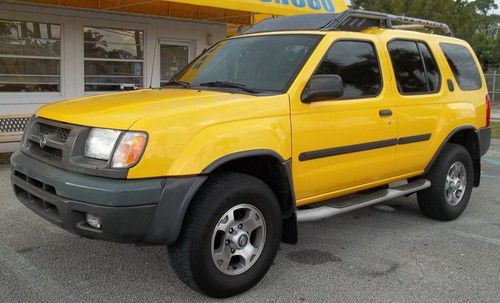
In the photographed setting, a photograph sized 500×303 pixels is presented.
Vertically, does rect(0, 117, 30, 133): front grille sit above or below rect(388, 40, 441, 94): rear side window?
below

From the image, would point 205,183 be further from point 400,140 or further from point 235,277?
point 400,140

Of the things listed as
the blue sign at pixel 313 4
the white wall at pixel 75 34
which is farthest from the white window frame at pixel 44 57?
the blue sign at pixel 313 4

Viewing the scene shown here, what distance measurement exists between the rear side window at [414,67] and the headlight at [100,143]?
2795 mm

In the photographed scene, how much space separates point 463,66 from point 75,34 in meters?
7.63

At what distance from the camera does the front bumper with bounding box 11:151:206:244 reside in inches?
119

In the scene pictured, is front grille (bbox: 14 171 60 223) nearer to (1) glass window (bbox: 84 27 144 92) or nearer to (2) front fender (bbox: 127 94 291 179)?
(2) front fender (bbox: 127 94 291 179)

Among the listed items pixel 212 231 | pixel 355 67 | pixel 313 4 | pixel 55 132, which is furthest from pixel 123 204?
pixel 313 4

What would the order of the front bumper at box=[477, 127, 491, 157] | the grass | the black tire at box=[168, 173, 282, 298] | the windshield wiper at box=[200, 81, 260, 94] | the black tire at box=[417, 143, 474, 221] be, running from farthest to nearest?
the grass < the front bumper at box=[477, 127, 491, 157] < the black tire at box=[417, 143, 474, 221] < the windshield wiper at box=[200, 81, 260, 94] < the black tire at box=[168, 173, 282, 298]

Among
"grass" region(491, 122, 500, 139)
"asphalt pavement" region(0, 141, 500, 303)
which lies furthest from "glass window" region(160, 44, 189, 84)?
"grass" region(491, 122, 500, 139)

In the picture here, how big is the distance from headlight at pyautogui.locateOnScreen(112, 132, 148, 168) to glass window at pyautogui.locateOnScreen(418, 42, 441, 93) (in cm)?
324

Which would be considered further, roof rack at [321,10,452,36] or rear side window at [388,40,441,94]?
rear side window at [388,40,441,94]

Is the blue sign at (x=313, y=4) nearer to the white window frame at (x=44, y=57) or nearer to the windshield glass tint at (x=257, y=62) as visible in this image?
the white window frame at (x=44, y=57)

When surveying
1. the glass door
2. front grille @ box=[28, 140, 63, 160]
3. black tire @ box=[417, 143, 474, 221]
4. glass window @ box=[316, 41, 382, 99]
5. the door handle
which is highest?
the glass door

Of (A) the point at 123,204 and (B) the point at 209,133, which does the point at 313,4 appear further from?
(A) the point at 123,204
